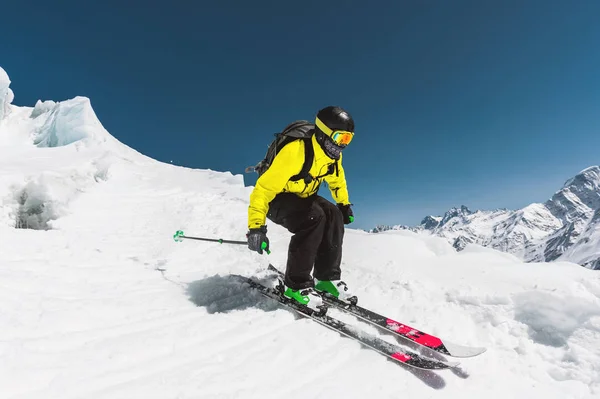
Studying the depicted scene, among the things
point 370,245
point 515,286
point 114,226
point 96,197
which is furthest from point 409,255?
point 96,197

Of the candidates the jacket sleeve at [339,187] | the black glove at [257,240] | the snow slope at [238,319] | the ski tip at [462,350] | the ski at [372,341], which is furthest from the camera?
the jacket sleeve at [339,187]

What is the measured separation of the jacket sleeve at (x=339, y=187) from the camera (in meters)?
5.46

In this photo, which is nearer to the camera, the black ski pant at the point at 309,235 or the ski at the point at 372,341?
the ski at the point at 372,341

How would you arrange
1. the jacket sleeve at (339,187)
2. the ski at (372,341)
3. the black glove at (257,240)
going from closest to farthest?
the ski at (372,341), the black glove at (257,240), the jacket sleeve at (339,187)

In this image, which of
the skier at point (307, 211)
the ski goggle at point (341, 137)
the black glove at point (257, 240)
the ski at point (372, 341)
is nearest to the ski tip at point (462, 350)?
the ski at point (372, 341)

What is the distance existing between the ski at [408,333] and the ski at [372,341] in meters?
0.22

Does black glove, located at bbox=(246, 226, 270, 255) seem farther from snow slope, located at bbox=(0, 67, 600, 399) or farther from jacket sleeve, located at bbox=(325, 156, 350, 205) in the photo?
jacket sleeve, located at bbox=(325, 156, 350, 205)

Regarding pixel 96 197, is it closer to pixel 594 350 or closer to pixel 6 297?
pixel 6 297

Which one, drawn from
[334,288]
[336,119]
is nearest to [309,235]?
[334,288]

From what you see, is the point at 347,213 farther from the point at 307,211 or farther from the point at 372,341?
the point at 372,341

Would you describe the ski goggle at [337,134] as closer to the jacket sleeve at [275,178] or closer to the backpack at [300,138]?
the backpack at [300,138]

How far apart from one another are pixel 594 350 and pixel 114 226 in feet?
26.4

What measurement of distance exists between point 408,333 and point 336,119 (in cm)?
265

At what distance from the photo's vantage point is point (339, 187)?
18.3 ft
